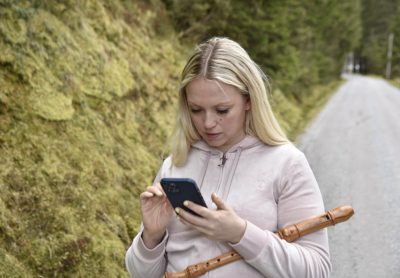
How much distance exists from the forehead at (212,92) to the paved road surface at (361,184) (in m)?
3.70

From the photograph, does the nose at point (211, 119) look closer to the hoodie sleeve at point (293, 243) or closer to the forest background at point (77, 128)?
the hoodie sleeve at point (293, 243)

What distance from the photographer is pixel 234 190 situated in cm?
199

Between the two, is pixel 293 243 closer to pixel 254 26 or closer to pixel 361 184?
pixel 361 184

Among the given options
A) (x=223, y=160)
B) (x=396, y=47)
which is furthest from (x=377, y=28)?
(x=223, y=160)

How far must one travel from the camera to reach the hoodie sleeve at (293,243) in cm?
182

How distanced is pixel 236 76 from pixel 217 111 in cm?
17

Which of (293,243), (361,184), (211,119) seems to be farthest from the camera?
(361,184)

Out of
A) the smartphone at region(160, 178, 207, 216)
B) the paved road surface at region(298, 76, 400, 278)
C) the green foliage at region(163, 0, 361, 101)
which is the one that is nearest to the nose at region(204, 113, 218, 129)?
the smartphone at region(160, 178, 207, 216)

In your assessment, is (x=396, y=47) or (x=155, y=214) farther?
(x=396, y=47)

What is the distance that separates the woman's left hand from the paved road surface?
12.0ft

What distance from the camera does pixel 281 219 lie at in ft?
6.34

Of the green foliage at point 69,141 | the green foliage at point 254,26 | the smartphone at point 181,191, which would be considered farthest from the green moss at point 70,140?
the green foliage at point 254,26

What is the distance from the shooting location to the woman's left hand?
1.77 metres

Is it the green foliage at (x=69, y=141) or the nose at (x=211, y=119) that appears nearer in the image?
the nose at (x=211, y=119)
